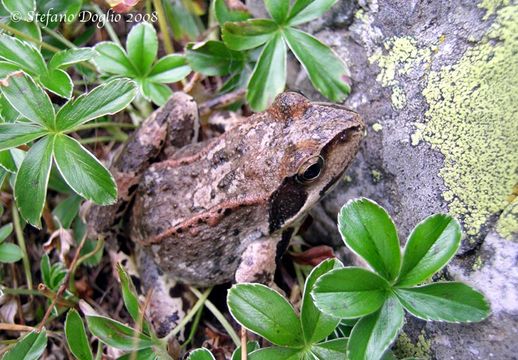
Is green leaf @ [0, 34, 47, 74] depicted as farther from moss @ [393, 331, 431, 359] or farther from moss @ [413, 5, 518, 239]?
moss @ [393, 331, 431, 359]

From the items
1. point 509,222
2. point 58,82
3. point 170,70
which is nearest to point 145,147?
point 170,70

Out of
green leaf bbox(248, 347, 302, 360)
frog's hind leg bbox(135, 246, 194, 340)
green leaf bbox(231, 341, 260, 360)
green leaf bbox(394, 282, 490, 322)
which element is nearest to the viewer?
green leaf bbox(394, 282, 490, 322)

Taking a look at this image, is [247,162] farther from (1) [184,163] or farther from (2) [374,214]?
(2) [374,214]

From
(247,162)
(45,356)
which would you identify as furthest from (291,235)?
(45,356)

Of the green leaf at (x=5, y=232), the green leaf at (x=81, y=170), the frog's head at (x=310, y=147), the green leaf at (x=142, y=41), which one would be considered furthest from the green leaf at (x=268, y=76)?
the green leaf at (x=5, y=232)

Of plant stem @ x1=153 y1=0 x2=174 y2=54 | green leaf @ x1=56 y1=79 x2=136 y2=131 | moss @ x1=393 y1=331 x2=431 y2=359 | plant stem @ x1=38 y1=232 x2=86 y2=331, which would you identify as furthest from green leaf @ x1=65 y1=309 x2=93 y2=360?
plant stem @ x1=153 y1=0 x2=174 y2=54
